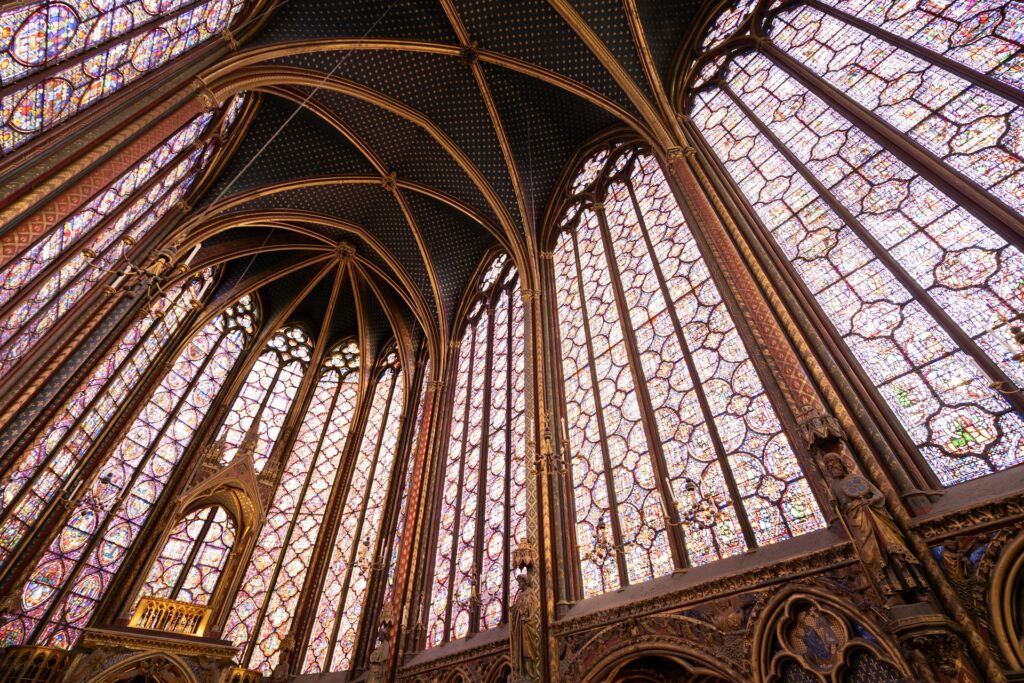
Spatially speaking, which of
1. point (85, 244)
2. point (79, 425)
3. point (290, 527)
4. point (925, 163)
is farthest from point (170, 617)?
point (925, 163)

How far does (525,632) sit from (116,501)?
9290 mm

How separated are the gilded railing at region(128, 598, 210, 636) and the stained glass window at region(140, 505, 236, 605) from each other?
389mm

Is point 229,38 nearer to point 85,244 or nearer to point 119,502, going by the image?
point 85,244

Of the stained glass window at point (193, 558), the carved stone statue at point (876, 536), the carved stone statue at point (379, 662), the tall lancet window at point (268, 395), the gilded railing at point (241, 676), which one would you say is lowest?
the carved stone statue at point (876, 536)

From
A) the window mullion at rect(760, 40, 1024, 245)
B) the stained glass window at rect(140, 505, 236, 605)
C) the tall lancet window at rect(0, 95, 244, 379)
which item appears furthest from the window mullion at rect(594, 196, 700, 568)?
the stained glass window at rect(140, 505, 236, 605)

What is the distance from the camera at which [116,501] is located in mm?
10695

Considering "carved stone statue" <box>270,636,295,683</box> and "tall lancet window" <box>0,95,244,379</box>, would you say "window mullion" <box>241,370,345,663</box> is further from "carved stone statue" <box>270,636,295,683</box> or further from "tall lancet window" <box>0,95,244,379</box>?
"tall lancet window" <box>0,95,244,379</box>

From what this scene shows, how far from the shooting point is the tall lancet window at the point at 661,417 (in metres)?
5.50

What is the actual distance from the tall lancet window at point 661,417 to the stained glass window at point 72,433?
6095 millimetres

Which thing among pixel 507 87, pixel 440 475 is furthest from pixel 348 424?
pixel 507 87

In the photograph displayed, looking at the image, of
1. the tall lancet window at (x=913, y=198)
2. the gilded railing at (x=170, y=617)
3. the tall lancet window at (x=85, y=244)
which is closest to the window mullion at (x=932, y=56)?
the tall lancet window at (x=913, y=198)

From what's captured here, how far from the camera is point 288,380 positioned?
15.3 meters

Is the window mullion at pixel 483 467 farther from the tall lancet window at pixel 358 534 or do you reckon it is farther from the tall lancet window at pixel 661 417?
the tall lancet window at pixel 358 534

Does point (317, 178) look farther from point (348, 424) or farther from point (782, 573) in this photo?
point (782, 573)
